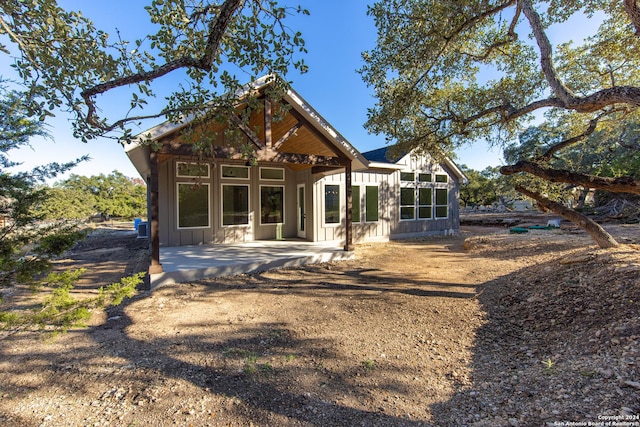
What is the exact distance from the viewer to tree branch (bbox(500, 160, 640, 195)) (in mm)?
4149

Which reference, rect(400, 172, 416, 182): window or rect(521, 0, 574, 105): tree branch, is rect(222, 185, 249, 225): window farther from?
rect(521, 0, 574, 105): tree branch

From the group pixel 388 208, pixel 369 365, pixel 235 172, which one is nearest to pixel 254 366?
pixel 369 365

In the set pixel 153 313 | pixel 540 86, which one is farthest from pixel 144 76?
pixel 540 86

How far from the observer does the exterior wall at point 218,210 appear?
29.3 feet

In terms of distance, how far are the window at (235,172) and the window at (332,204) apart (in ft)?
9.20

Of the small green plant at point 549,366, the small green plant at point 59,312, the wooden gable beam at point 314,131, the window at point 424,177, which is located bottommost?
the small green plant at point 549,366

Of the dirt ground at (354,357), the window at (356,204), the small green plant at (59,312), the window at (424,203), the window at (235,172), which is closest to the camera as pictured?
the small green plant at (59,312)

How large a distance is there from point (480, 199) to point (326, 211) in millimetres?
34168

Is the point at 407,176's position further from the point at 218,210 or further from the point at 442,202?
the point at 218,210

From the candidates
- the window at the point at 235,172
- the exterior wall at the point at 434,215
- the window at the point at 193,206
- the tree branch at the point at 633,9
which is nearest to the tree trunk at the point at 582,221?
the tree branch at the point at 633,9

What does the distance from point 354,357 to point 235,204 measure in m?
7.82

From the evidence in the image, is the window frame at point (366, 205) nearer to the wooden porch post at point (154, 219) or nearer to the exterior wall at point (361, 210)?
the exterior wall at point (361, 210)

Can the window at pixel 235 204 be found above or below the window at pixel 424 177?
below

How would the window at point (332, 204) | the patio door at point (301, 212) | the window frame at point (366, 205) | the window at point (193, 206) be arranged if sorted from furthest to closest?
the window frame at point (366, 205) < the patio door at point (301, 212) < the window at point (332, 204) < the window at point (193, 206)
